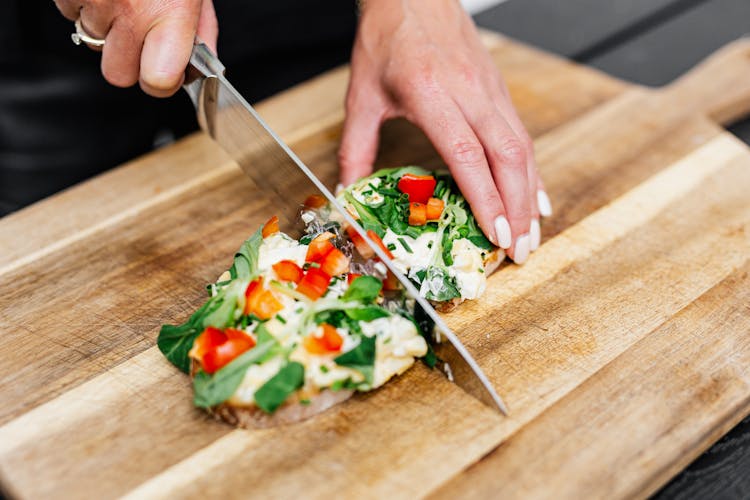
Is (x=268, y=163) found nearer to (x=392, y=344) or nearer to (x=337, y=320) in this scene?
(x=337, y=320)

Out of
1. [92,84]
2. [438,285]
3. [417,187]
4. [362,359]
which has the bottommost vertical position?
[438,285]

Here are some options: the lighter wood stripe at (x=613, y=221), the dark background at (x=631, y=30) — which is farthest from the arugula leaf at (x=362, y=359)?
the dark background at (x=631, y=30)

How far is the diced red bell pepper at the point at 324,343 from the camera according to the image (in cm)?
217

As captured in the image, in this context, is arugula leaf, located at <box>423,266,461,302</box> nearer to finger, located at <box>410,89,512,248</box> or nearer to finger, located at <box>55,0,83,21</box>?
finger, located at <box>410,89,512,248</box>

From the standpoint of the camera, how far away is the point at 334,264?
2.37 meters

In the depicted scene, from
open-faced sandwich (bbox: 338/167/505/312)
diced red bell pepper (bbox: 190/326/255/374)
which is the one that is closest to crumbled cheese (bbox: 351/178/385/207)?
open-faced sandwich (bbox: 338/167/505/312)

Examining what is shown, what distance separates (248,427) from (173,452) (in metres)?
0.21

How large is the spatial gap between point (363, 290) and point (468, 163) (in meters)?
0.69

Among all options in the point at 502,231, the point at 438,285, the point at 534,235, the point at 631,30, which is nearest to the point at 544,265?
the point at 534,235

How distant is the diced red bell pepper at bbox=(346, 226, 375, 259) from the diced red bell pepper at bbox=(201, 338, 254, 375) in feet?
1.53

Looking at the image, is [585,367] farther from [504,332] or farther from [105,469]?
[105,469]

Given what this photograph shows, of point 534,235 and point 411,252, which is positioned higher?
point 411,252

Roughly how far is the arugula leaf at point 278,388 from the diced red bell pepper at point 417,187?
0.83 meters

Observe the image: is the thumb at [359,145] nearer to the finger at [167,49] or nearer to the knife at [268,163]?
the knife at [268,163]
